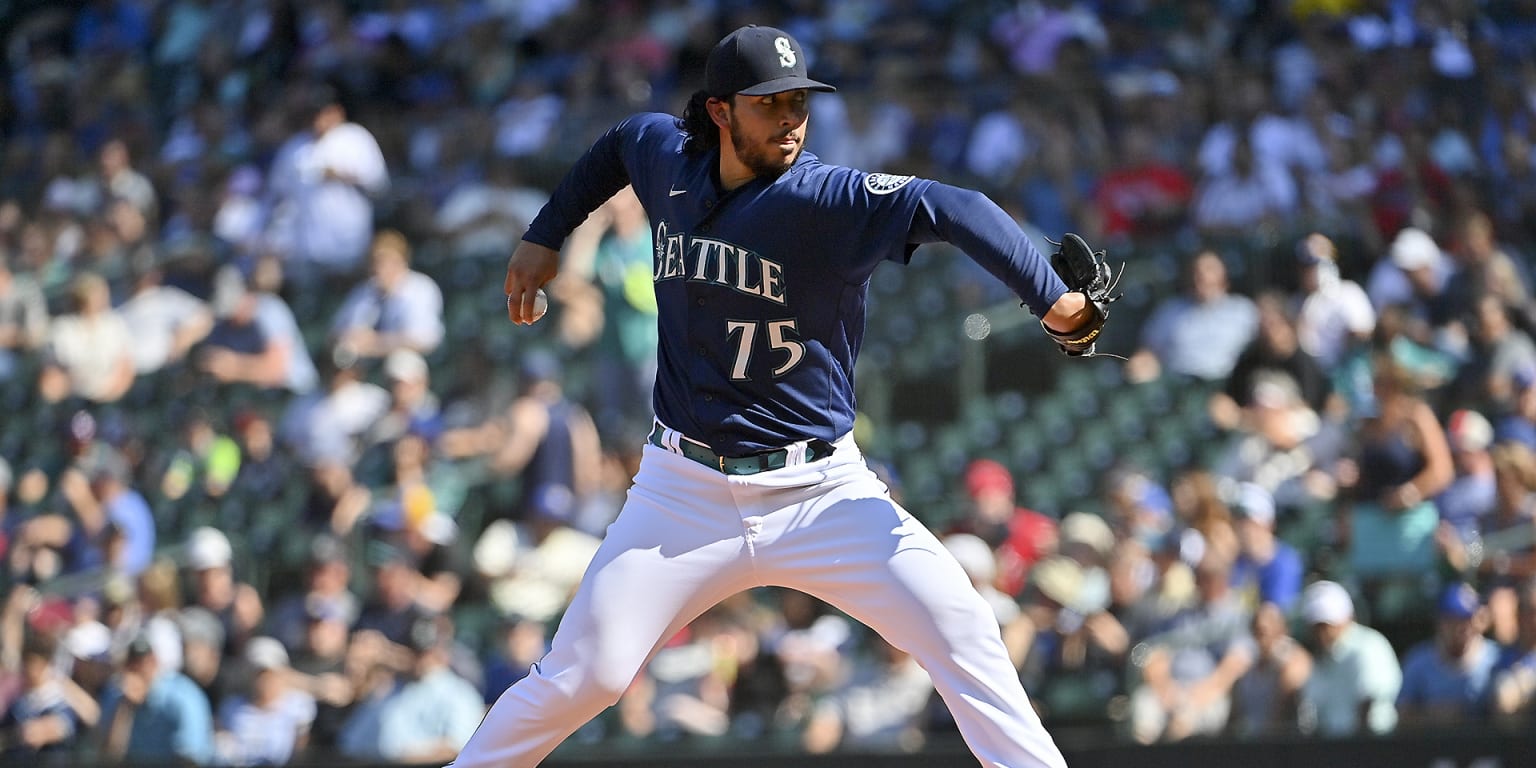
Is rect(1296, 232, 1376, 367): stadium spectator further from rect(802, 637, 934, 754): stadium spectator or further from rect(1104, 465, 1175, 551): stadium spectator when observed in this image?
rect(802, 637, 934, 754): stadium spectator

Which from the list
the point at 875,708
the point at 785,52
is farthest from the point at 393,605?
the point at 785,52

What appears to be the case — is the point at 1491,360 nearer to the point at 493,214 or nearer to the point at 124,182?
the point at 493,214

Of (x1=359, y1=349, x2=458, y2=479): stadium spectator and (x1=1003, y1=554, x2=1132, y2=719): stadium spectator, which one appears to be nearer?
(x1=1003, y1=554, x2=1132, y2=719): stadium spectator

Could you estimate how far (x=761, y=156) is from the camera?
4.39 meters

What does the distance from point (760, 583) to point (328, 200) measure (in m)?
7.26

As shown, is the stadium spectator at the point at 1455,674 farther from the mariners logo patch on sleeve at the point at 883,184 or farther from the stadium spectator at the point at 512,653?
the mariners logo patch on sleeve at the point at 883,184

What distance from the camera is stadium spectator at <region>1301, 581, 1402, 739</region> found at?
7.96 metres

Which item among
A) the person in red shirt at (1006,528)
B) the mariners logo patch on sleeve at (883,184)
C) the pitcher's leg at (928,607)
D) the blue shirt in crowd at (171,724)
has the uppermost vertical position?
the mariners logo patch on sleeve at (883,184)

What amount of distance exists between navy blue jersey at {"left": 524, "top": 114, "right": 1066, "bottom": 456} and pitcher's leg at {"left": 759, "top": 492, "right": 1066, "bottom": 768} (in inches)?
9.7

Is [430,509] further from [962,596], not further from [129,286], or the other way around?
[962,596]

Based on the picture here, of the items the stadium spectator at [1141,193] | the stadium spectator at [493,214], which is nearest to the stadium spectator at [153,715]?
the stadium spectator at [493,214]

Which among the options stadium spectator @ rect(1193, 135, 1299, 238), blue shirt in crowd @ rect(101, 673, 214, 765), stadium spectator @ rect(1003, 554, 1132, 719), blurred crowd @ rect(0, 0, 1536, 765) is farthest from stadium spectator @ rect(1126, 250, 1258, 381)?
blue shirt in crowd @ rect(101, 673, 214, 765)

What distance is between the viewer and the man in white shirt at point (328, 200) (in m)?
11.1

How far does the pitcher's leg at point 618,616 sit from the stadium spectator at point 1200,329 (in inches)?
220
